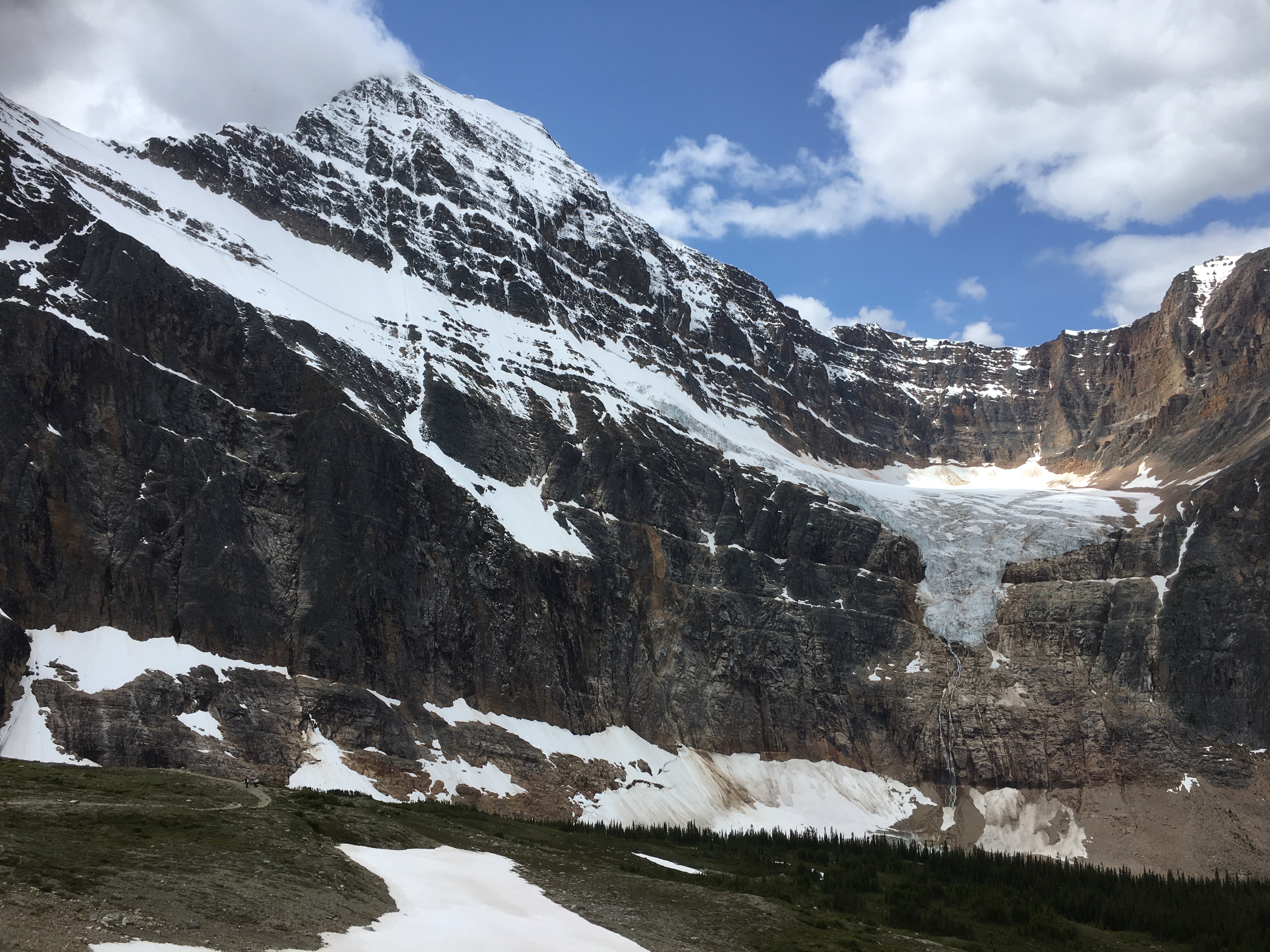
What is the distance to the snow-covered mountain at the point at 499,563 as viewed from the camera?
91.1 meters

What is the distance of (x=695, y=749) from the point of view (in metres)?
120

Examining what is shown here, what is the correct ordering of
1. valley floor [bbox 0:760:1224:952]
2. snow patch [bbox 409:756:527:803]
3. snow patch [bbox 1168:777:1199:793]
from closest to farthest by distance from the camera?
1. valley floor [bbox 0:760:1224:952]
2. snow patch [bbox 409:756:527:803]
3. snow patch [bbox 1168:777:1199:793]

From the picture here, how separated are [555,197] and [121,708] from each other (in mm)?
139473

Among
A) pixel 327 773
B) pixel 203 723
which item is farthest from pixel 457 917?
pixel 203 723

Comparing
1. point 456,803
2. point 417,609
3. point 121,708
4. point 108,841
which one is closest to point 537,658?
point 417,609

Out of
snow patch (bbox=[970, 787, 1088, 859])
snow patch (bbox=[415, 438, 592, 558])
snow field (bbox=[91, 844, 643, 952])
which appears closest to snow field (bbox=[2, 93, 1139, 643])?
snow patch (bbox=[415, 438, 592, 558])

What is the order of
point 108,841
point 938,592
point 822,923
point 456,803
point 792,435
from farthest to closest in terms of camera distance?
1. point 792,435
2. point 938,592
3. point 456,803
4. point 822,923
5. point 108,841

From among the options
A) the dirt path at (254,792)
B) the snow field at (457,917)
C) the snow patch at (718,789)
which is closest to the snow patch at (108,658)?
the snow patch at (718,789)

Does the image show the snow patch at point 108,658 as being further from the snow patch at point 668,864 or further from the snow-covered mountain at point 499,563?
the snow patch at point 668,864

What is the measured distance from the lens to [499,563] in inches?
4592

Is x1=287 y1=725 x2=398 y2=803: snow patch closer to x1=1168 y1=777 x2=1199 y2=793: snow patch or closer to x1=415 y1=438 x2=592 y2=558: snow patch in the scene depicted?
x1=415 y1=438 x2=592 y2=558: snow patch

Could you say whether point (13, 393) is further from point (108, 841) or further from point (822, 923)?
point (822, 923)

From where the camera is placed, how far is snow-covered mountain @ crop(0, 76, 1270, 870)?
91.1m

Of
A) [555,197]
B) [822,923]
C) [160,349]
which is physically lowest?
[822,923]
